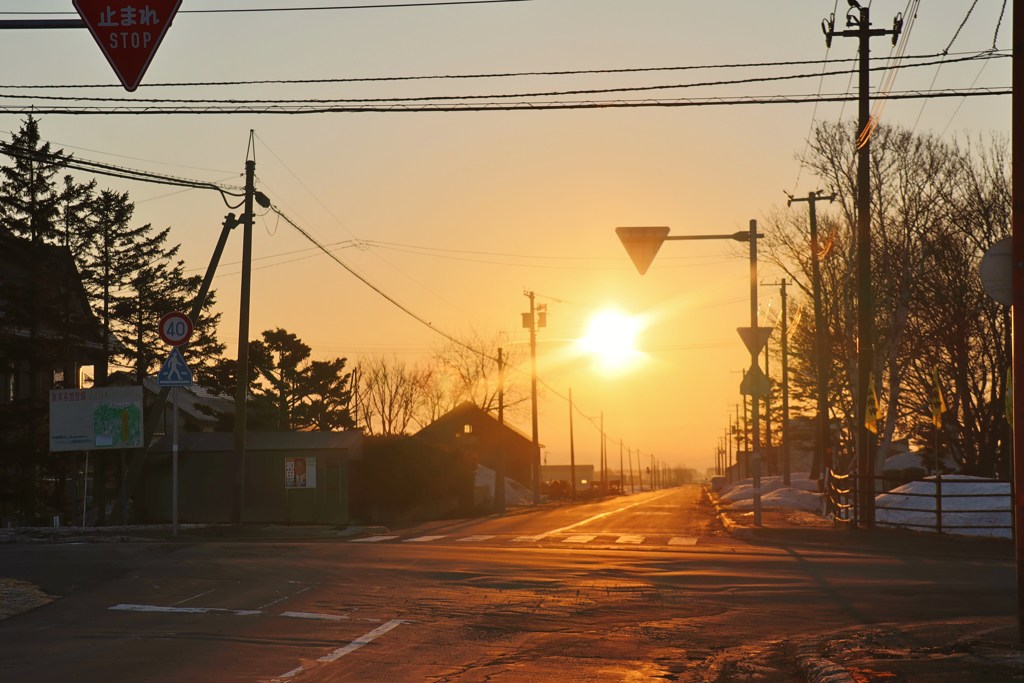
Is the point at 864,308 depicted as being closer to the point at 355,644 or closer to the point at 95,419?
the point at 355,644

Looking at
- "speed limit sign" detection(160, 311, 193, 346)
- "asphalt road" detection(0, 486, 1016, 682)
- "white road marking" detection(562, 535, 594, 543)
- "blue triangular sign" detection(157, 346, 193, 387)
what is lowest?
Answer: "white road marking" detection(562, 535, 594, 543)

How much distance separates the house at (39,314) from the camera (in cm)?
4556

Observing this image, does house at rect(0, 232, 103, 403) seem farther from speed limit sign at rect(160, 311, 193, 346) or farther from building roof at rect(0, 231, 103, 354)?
speed limit sign at rect(160, 311, 193, 346)

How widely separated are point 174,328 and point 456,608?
1304cm

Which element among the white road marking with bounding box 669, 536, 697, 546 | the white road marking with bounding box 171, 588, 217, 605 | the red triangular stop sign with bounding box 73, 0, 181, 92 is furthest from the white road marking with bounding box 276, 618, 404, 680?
the white road marking with bounding box 669, 536, 697, 546

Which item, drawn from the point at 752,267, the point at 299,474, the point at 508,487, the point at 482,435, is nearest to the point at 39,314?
the point at 299,474

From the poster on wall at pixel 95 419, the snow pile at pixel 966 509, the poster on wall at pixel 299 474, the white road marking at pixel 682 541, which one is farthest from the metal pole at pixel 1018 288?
the poster on wall at pixel 299 474

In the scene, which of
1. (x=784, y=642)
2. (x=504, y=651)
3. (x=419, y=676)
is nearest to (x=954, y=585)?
(x=784, y=642)

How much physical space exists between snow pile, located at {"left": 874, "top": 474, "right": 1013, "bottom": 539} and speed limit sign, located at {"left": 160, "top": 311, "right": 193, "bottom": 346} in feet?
48.5

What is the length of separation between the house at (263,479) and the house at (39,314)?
19.0ft

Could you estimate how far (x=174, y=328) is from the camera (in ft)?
76.5

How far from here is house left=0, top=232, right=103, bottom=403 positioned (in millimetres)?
45562

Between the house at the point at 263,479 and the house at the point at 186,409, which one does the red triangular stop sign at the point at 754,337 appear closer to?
the house at the point at 263,479

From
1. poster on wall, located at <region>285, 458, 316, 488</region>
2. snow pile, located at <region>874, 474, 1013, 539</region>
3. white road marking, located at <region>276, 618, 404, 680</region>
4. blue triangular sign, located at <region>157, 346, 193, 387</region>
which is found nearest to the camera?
white road marking, located at <region>276, 618, 404, 680</region>
